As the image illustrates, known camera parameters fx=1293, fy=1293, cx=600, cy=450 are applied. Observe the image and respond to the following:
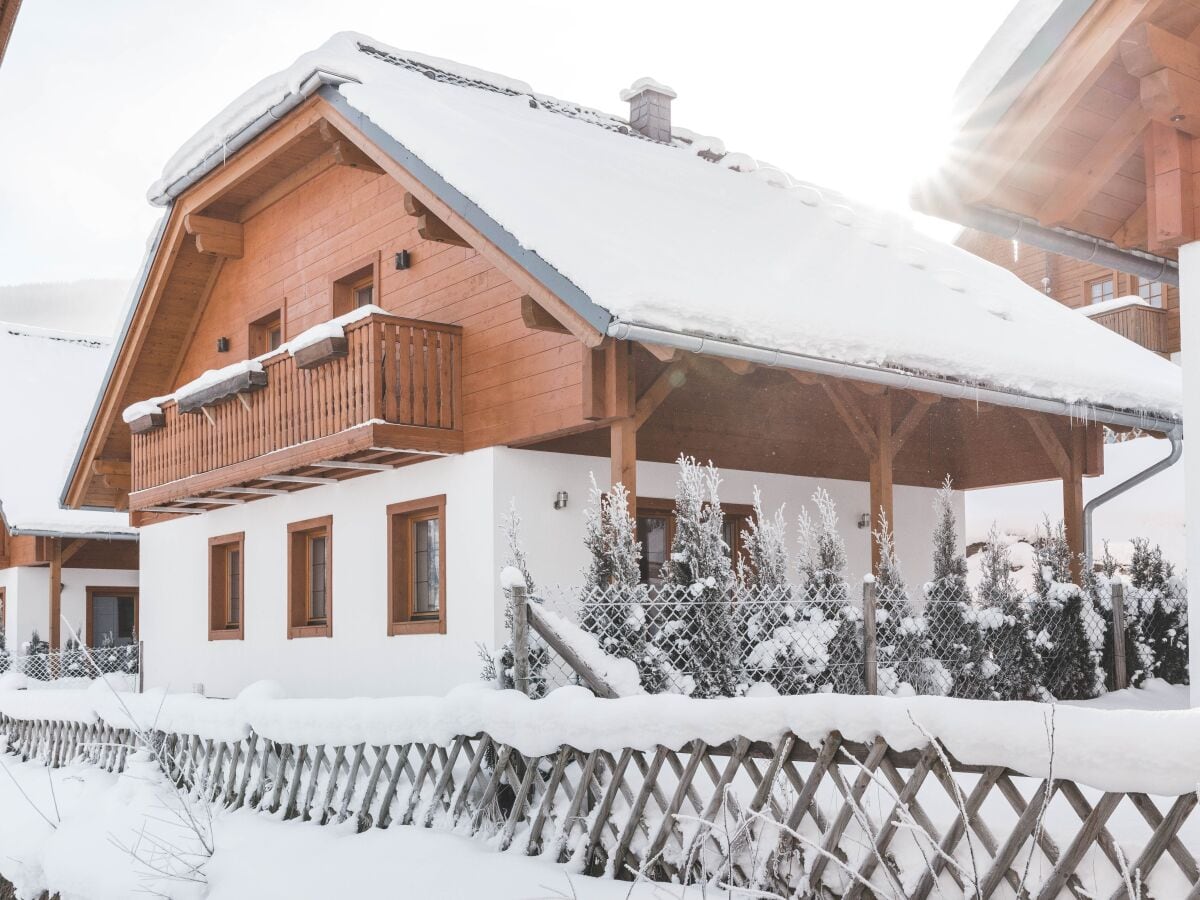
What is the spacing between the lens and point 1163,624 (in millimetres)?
11508

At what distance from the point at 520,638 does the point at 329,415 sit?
5158 mm

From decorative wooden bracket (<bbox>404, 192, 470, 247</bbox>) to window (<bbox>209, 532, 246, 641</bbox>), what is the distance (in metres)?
5.93

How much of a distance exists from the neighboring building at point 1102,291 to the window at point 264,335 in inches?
461

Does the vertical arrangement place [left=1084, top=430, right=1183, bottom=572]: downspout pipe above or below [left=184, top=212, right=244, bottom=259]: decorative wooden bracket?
below

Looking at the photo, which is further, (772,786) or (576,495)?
(576,495)

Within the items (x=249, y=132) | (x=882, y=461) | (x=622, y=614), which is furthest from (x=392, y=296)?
(x=622, y=614)

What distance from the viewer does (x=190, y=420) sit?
14461 mm

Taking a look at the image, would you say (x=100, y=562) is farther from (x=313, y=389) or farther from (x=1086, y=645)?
(x=1086, y=645)

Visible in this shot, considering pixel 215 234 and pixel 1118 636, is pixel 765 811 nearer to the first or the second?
pixel 1118 636

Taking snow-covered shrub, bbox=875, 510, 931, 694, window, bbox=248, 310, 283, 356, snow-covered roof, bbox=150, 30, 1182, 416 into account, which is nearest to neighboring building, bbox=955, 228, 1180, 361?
snow-covered roof, bbox=150, 30, 1182, 416

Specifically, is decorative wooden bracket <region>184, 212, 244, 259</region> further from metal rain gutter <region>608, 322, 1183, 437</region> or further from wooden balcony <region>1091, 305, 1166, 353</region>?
wooden balcony <region>1091, 305, 1166, 353</region>

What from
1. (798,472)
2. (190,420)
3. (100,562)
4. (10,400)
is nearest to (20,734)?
(190,420)

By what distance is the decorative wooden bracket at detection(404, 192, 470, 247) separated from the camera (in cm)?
1116

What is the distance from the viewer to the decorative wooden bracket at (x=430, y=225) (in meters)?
11.2
